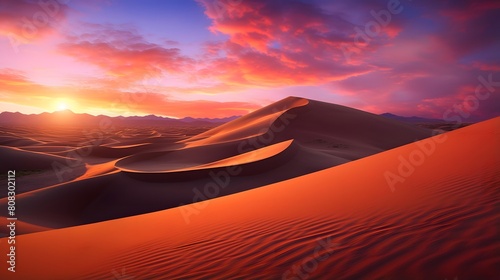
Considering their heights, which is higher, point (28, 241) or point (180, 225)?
point (28, 241)

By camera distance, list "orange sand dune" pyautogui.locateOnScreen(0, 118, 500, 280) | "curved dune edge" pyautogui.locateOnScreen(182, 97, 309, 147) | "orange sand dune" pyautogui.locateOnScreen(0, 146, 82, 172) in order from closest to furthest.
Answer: "orange sand dune" pyautogui.locateOnScreen(0, 118, 500, 280) < "orange sand dune" pyautogui.locateOnScreen(0, 146, 82, 172) < "curved dune edge" pyautogui.locateOnScreen(182, 97, 309, 147)

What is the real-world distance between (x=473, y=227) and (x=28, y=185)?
23.0 meters

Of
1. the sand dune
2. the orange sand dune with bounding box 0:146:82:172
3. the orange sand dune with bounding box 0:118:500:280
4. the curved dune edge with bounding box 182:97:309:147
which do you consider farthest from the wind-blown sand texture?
the curved dune edge with bounding box 182:97:309:147

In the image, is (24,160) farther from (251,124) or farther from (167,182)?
(251,124)

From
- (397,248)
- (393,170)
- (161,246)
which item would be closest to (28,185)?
(161,246)

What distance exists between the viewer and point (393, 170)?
8.34m

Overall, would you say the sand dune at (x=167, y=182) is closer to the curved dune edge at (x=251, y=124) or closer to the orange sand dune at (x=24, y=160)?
the orange sand dune at (x=24, y=160)

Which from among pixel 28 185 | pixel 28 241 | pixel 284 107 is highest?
pixel 284 107

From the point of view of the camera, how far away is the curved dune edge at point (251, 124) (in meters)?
34.0

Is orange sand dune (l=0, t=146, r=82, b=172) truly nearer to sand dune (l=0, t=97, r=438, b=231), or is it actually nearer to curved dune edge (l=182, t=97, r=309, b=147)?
sand dune (l=0, t=97, r=438, b=231)

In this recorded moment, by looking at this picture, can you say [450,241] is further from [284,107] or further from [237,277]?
[284,107]

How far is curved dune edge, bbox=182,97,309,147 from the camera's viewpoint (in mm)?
33969

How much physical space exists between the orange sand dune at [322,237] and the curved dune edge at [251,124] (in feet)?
80.6

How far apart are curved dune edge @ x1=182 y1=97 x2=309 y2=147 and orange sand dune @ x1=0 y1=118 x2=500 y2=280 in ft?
80.6
